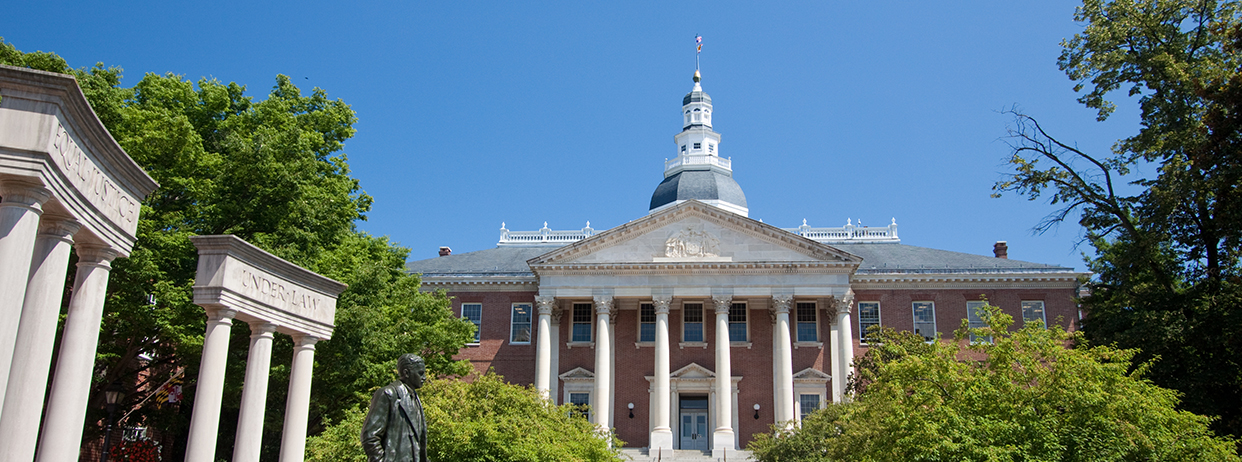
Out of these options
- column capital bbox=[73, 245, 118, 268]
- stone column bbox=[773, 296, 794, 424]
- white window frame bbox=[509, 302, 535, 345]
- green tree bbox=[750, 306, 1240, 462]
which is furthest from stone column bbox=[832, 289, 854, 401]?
column capital bbox=[73, 245, 118, 268]

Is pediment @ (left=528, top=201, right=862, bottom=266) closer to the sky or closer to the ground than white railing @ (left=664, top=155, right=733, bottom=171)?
closer to the ground

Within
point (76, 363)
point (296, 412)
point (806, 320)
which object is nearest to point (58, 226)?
point (76, 363)

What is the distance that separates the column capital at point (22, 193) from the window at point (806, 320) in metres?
39.0

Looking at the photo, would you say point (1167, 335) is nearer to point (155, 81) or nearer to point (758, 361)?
point (758, 361)

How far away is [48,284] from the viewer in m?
11.7

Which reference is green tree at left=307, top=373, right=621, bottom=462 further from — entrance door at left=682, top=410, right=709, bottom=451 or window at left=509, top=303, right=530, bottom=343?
window at left=509, top=303, right=530, bottom=343

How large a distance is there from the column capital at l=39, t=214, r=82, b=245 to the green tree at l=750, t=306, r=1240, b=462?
13.4 meters

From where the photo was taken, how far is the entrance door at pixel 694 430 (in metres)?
45.7

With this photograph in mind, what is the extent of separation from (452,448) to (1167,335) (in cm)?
2051

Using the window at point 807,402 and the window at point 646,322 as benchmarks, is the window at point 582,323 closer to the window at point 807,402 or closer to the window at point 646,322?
the window at point 646,322

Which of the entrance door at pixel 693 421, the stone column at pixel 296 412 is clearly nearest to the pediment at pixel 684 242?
the entrance door at pixel 693 421

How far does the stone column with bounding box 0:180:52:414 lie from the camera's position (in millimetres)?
10344

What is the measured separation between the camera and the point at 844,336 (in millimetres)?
42969

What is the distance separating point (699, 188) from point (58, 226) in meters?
60.0
